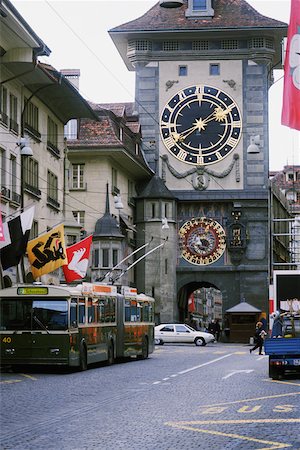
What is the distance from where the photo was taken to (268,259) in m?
79.1

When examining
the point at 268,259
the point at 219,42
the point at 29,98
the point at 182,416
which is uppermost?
the point at 219,42

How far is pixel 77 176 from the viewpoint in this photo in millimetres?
73625

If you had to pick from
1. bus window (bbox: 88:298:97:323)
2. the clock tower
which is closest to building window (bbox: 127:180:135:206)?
the clock tower

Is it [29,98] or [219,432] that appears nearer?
[219,432]

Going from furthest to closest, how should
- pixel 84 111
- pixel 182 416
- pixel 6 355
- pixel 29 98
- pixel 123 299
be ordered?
1. pixel 84 111
2. pixel 29 98
3. pixel 123 299
4. pixel 6 355
5. pixel 182 416

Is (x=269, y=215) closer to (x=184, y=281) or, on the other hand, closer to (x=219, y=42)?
(x=184, y=281)

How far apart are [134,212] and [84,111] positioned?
2666cm

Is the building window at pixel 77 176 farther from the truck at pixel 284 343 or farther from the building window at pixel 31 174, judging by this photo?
the truck at pixel 284 343

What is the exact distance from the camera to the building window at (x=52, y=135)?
5347 cm

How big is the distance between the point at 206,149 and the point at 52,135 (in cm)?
2627

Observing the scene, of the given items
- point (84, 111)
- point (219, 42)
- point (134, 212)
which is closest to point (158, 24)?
point (219, 42)

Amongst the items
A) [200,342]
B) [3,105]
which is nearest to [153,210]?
[200,342]

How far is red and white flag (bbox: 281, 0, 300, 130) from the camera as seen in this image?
15.9 m

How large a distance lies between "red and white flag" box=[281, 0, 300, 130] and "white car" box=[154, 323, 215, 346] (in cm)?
5274
